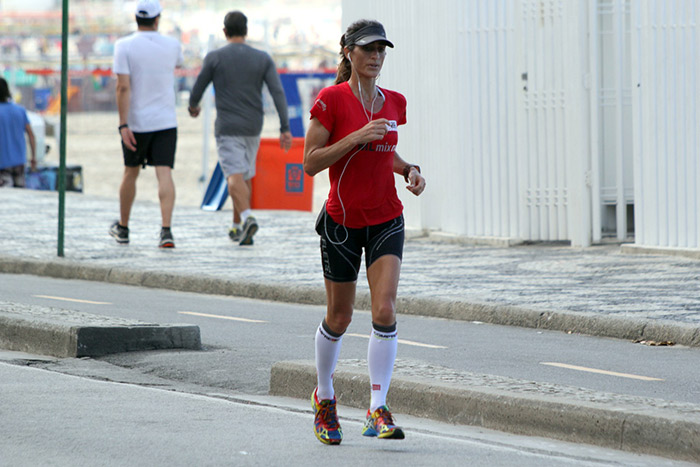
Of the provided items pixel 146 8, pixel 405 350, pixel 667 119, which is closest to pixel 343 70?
pixel 405 350

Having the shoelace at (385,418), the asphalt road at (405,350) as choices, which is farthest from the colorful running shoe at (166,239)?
the shoelace at (385,418)

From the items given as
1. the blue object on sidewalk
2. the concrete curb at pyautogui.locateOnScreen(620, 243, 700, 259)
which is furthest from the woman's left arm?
the blue object on sidewalk

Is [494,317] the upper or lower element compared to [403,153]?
lower

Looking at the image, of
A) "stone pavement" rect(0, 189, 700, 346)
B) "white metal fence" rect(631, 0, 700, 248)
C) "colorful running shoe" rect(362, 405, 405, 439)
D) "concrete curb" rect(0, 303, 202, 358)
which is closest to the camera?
"colorful running shoe" rect(362, 405, 405, 439)

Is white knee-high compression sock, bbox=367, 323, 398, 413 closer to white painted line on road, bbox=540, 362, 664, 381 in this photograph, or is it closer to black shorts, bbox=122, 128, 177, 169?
white painted line on road, bbox=540, 362, 664, 381

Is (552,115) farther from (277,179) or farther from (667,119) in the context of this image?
(277,179)

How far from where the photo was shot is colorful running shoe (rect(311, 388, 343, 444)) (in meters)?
5.69

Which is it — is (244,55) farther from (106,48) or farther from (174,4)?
(174,4)

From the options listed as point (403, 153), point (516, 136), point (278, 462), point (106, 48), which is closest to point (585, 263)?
point (516, 136)

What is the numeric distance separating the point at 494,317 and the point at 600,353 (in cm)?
143

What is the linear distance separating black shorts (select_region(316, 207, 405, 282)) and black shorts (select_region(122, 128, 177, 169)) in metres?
7.59

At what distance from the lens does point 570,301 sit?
969cm

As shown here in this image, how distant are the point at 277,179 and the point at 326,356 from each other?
41.4 ft

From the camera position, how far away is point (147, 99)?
43.5ft
